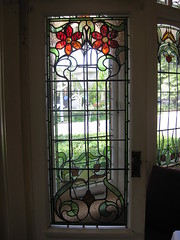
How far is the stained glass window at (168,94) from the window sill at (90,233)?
578 millimetres

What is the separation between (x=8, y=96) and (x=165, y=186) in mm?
1228

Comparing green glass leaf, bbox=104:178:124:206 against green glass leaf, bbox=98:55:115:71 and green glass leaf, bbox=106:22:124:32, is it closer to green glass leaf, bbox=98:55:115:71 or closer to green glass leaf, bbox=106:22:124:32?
green glass leaf, bbox=98:55:115:71

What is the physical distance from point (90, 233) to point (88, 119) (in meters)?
0.81

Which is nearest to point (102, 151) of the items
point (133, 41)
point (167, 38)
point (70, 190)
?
point (70, 190)

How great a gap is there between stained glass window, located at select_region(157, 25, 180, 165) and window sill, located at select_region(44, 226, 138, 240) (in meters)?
0.58

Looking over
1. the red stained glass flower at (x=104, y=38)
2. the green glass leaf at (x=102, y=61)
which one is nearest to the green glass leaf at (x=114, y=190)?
the green glass leaf at (x=102, y=61)

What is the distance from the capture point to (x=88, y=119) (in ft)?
4.23

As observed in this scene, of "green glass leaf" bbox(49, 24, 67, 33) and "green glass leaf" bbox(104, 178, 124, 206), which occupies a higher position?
"green glass leaf" bbox(49, 24, 67, 33)

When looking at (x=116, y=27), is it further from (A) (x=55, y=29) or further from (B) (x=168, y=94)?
(B) (x=168, y=94)

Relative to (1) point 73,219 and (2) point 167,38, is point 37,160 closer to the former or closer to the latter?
(1) point 73,219

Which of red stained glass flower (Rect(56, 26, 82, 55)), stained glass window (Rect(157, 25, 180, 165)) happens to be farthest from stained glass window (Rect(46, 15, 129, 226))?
stained glass window (Rect(157, 25, 180, 165))

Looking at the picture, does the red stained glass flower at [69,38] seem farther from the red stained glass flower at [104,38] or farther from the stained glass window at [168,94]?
the stained glass window at [168,94]

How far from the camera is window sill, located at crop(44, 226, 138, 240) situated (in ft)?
4.20

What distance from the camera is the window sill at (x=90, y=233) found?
4.20 feet
